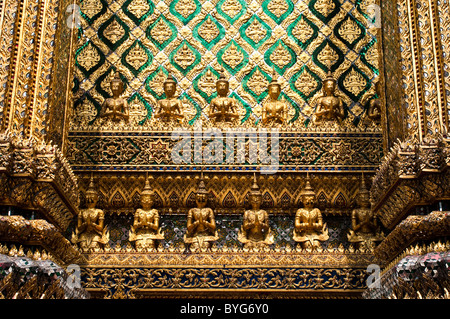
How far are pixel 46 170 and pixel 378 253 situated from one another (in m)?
3.41

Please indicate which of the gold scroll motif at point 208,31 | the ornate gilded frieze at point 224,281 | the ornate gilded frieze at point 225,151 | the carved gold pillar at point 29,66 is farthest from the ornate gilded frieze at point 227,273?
the gold scroll motif at point 208,31

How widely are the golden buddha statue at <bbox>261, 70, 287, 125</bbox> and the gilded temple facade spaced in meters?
0.02

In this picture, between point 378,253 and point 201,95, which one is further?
point 201,95

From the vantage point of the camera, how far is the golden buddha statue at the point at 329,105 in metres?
9.02

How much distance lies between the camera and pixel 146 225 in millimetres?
8172

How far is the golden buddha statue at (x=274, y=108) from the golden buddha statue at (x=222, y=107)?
38 cm

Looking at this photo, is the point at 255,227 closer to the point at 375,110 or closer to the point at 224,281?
the point at 224,281

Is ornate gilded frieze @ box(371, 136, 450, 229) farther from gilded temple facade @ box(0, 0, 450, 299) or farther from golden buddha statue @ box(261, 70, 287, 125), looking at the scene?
golden buddha statue @ box(261, 70, 287, 125)

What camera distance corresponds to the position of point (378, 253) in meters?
7.14

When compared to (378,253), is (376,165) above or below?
above
